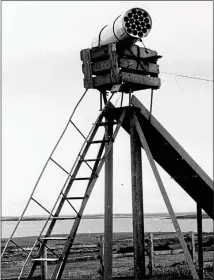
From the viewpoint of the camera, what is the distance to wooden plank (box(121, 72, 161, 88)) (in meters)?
10.1

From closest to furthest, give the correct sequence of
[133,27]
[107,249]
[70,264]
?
1. [133,27]
2. [107,249]
3. [70,264]

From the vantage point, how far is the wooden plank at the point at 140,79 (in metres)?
10.1

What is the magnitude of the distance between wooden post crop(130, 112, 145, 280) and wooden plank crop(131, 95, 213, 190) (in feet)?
1.21

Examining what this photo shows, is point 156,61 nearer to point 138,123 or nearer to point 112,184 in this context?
point 138,123

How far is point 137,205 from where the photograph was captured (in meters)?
10.0

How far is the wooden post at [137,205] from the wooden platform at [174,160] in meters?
0.46

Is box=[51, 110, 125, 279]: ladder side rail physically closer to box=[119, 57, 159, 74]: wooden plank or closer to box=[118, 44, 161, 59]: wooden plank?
box=[119, 57, 159, 74]: wooden plank

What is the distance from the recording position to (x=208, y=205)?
40.8ft

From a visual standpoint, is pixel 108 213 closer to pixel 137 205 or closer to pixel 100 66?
pixel 137 205

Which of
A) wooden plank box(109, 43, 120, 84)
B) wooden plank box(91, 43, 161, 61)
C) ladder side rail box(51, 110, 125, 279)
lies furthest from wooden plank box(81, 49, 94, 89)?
ladder side rail box(51, 110, 125, 279)

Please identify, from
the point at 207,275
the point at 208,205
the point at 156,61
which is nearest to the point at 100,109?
the point at 156,61

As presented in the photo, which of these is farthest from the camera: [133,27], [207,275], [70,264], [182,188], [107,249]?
[70,264]

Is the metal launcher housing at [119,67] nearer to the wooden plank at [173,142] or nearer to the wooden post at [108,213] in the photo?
the wooden plank at [173,142]

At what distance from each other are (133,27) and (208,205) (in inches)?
197
